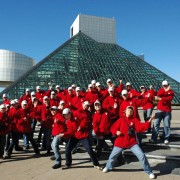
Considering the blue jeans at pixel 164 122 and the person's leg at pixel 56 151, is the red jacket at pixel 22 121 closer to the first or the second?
the person's leg at pixel 56 151

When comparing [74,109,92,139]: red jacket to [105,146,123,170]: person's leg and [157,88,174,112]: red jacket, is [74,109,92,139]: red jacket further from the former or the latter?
[157,88,174,112]: red jacket

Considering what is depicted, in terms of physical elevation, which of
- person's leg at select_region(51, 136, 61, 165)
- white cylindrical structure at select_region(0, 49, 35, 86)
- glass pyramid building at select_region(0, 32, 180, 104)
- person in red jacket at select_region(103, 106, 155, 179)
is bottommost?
person's leg at select_region(51, 136, 61, 165)

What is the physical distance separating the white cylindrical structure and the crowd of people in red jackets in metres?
43.2

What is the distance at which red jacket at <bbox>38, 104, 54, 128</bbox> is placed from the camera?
24.8 ft

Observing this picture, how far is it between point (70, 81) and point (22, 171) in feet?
57.4

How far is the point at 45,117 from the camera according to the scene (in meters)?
7.66

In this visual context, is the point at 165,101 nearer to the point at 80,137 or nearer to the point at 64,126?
the point at 80,137

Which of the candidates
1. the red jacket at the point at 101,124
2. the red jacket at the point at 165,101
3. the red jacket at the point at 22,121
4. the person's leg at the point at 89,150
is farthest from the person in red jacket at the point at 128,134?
the red jacket at the point at 22,121

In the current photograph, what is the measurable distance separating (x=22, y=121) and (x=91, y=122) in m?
1.95

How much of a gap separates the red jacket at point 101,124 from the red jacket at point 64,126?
50 cm

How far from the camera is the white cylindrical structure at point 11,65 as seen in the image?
164ft

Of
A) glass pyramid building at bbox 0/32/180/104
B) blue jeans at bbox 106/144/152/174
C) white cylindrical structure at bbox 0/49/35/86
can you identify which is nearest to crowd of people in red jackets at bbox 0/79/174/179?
blue jeans at bbox 106/144/152/174

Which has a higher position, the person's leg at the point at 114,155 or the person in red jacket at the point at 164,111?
the person in red jacket at the point at 164,111

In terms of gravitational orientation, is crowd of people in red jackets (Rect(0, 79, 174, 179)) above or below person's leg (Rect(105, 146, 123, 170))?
above
